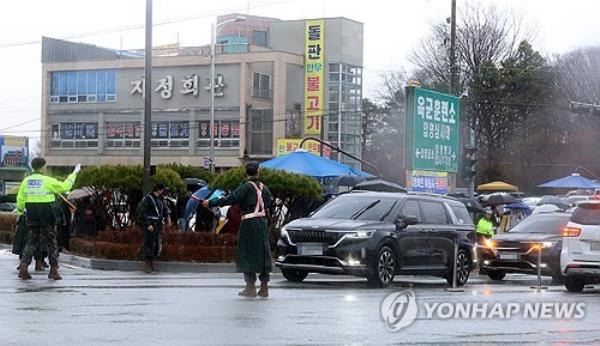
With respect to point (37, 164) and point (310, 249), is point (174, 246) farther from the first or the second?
point (37, 164)

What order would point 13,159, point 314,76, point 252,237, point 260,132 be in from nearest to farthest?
point 252,237
point 314,76
point 260,132
point 13,159

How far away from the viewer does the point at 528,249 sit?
21656mm

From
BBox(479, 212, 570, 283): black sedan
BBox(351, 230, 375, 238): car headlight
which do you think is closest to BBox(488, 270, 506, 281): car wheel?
BBox(479, 212, 570, 283): black sedan

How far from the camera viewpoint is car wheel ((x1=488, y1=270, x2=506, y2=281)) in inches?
880

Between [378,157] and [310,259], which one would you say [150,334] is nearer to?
[310,259]

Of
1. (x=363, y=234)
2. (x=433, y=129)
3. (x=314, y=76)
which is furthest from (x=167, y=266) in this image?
(x=314, y=76)

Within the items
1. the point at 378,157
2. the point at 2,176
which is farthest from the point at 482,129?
the point at 2,176

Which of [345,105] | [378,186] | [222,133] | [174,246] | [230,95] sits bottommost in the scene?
[174,246]

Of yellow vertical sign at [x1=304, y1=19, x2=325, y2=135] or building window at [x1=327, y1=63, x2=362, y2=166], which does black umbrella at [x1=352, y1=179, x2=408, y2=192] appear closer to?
yellow vertical sign at [x1=304, y1=19, x2=325, y2=135]

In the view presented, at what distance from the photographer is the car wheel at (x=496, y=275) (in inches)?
880

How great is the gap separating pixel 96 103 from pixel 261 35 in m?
12.6

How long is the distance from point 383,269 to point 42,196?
5291 millimetres

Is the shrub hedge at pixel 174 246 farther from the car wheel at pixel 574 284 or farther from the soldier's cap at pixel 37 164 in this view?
the car wheel at pixel 574 284

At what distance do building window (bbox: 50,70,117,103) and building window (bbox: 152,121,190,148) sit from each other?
152 inches
